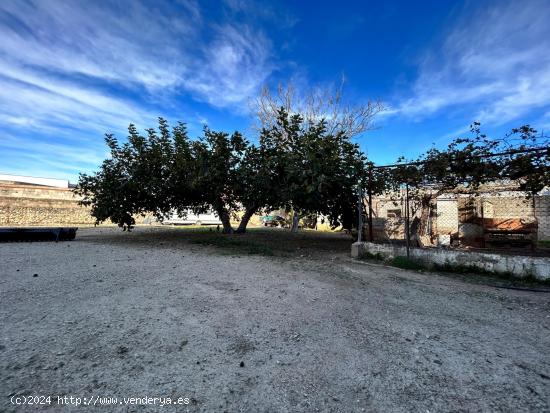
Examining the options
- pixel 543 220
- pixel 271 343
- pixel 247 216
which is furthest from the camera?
pixel 247 216

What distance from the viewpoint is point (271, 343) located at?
9.34ft

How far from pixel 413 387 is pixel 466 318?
6.63 feet

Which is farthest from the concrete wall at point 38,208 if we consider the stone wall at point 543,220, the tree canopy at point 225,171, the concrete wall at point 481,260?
the stone wall at point 543,220

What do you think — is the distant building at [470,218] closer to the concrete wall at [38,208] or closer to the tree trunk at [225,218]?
the tree trunk at [225,218]

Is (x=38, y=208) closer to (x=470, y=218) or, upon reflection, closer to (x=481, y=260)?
(x=481, y=260)

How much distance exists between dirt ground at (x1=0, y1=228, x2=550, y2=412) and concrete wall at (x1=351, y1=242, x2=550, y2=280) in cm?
107

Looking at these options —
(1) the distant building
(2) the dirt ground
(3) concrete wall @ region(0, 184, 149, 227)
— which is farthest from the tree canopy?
(3) concrete wall @ region(0, 184, 149, 227)

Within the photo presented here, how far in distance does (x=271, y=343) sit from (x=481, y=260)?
5.86 metres

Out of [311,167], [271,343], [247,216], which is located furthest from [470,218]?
[271,343]

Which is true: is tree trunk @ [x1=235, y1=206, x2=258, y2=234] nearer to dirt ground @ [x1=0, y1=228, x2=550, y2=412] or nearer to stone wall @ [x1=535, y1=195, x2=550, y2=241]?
dirt ground @ [x1=0, y1=228, x2=550, y2=412]

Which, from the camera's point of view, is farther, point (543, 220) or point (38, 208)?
point (38, 208)

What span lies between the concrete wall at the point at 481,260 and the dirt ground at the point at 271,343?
1.07 metres

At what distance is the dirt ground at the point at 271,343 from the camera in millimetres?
2061

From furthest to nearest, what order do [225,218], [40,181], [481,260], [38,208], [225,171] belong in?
[40,181], [38,208], [225,218], [225,171], [481,260]
